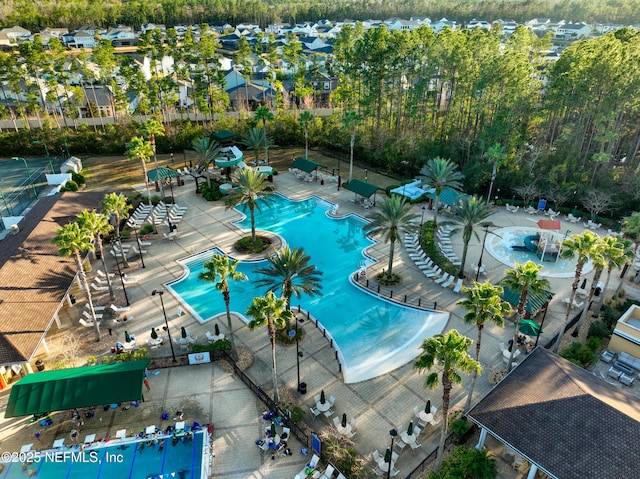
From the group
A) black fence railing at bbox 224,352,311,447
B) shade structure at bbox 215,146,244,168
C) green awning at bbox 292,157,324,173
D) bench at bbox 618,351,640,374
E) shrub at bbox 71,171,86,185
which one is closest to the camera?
black fence railing at bbox 224,352,311,447

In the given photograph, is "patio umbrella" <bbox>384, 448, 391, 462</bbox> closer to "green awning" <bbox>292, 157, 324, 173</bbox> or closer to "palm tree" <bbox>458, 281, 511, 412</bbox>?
"palm tree" <bbox>458, 281, 511, 412</bbox>

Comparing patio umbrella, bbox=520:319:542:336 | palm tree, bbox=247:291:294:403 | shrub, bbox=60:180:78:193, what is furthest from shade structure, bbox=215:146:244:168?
patio umbrella, bbox=520:319:542:336

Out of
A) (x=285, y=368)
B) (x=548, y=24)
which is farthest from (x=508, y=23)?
(x=285, y=368)

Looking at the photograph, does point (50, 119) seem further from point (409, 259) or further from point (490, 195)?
point (490, 195)

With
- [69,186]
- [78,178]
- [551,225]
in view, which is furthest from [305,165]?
[551,225]

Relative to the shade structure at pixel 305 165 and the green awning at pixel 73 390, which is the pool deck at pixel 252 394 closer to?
the green awning at pixel 73 390
